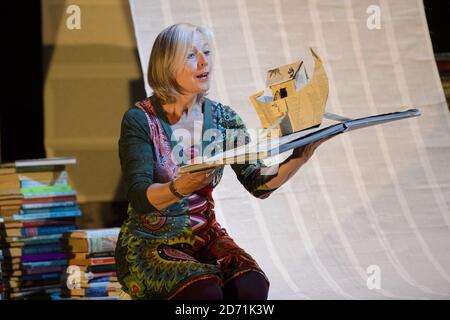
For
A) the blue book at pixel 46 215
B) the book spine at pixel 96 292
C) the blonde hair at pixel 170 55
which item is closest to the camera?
the blonde hair at pixel 170 55

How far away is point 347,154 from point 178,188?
1.58 meters

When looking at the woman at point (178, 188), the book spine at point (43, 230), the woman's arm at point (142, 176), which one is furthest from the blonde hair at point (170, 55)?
the book spine at point (43, 230)

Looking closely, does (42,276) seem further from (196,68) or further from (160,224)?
(196,68)

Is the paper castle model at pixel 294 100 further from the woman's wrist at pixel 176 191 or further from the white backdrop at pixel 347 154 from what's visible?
the white backdrop at pixel 347 154

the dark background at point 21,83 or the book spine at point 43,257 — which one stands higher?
the dark background at point 21,83

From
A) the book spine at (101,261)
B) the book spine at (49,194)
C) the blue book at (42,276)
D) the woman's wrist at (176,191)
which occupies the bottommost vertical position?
the blue book at (42,276)

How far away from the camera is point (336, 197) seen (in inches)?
160

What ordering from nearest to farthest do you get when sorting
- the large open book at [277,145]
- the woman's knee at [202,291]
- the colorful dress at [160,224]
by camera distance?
the large open book at [277,145] < the woman's knee at [202,291] < the colorful dress at [160,224]

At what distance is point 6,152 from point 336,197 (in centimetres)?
153

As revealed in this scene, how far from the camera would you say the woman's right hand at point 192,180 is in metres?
2.62

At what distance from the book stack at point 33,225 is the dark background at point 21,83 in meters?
0.30

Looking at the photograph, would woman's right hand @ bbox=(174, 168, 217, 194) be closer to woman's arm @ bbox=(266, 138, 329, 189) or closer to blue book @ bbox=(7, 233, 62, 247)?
woman's arm @ bbox=(266, 138, 329, 189)

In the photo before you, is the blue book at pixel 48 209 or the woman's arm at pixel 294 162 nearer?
the woman's arm at pixel 294 162
